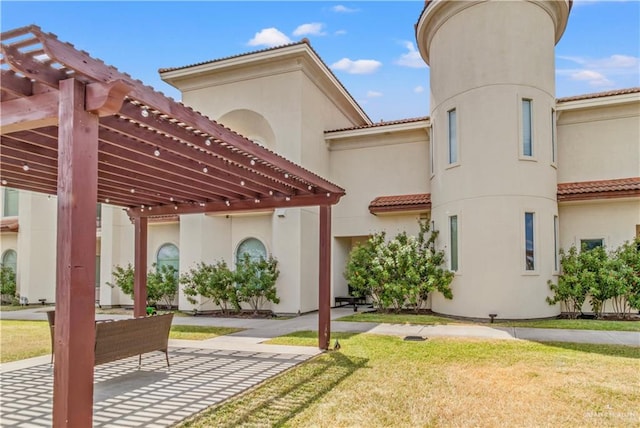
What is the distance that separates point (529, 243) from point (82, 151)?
42.5 ft

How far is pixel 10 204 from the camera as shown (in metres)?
23.6

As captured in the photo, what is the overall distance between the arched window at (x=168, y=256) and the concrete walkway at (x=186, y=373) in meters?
7.79

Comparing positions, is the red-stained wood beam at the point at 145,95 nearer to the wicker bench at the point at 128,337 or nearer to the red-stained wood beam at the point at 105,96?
the red-stained wood beam at the point at 105,96

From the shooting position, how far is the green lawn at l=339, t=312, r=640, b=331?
39.9 feet

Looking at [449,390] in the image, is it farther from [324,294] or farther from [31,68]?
[31,68]

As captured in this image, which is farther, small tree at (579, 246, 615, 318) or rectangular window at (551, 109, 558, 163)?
rectangular window at (551, 109, 558, 163)

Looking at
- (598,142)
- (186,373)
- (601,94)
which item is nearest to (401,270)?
(598,142)

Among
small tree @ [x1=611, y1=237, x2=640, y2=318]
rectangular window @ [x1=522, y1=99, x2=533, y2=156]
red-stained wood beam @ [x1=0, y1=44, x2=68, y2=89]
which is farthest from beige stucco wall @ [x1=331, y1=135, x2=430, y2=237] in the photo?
red-stained wood beam @ [x1=0, y1=44, x2=68, y2=89]

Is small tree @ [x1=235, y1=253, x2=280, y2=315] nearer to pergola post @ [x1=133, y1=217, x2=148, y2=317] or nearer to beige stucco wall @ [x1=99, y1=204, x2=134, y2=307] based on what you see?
pergola post @ [x1=133, y1=217, x2=148, y2=317]

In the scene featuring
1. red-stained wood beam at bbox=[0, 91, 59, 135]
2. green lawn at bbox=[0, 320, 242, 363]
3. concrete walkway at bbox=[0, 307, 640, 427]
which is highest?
red-stained wood beam at bbox=[0, 91, 59, 135]

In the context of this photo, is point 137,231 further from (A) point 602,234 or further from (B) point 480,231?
(A) point 602,234

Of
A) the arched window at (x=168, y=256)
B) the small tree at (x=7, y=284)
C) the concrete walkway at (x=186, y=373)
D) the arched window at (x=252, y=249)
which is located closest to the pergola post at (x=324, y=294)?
the concrete walkway at (x=186, y=373)

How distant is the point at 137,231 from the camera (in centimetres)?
1127

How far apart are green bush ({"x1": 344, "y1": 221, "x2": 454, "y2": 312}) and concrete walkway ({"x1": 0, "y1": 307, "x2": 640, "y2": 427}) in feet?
6.91
